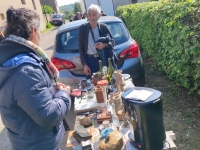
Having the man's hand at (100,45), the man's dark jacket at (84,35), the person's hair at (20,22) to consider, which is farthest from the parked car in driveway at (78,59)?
the person's hair at (20,22)

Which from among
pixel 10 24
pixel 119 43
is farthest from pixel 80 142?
pixel 119 43

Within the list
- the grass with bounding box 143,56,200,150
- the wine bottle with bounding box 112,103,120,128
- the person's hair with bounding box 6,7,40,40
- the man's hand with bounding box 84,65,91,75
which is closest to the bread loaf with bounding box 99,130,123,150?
the wine bottle with bounding box 112,103,120,128

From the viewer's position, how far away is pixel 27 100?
126 cm

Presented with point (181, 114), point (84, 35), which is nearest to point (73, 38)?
point (84, 35)

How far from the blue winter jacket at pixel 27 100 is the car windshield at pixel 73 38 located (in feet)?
7.57

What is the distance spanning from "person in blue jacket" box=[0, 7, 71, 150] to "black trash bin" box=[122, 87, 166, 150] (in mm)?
490

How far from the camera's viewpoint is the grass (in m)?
2.68

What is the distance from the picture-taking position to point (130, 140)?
5.32 ft

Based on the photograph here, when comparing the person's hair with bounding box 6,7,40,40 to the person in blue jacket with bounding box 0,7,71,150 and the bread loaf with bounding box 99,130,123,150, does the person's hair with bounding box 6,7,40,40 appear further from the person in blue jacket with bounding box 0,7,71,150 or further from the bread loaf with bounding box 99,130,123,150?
Result: the bread loaf with bounding box 99,130,123,150

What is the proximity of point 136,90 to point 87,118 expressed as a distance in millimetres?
629

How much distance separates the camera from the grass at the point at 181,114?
268 centimetres

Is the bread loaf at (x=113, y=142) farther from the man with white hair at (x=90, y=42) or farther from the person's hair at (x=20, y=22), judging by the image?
→ the man with white hair at (x=90, y=42)

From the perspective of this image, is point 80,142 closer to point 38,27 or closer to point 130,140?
point 130,140

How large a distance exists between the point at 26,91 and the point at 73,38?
2732mm
